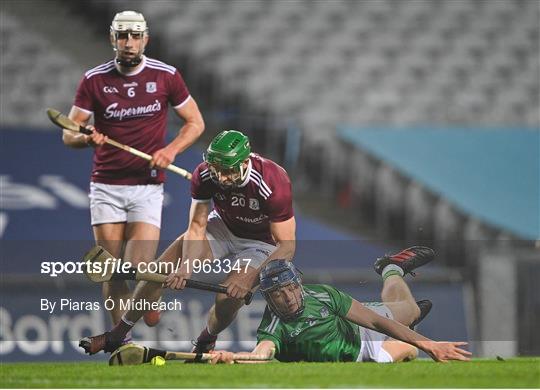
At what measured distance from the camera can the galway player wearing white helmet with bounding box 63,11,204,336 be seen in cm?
800

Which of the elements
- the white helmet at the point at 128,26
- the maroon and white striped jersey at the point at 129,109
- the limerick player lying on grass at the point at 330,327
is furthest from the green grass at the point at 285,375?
the white helmet at the point at 128,26

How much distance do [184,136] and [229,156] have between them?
809 mm

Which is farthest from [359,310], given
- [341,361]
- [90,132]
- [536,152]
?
[536,152]

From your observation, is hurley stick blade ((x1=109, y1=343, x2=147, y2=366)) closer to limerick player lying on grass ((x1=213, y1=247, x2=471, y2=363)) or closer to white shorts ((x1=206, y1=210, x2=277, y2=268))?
limerick player lying on grass ((x1=213, y1=247, x2=471, y2=363))

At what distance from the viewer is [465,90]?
14273mm

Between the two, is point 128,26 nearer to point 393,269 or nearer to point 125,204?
point 125,204

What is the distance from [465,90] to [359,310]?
6.91 m

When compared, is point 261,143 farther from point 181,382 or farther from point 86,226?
point 181,382

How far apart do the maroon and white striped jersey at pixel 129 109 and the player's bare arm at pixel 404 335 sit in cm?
155

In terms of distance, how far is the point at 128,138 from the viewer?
807cm

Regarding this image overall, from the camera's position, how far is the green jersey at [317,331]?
7664mm

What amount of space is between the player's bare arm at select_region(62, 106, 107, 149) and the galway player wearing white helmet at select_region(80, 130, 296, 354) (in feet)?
2.17

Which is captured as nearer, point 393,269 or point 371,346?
point 371,346

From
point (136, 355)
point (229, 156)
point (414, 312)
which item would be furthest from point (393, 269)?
point (136, 355)
